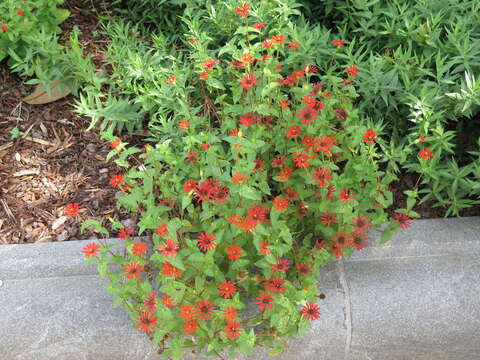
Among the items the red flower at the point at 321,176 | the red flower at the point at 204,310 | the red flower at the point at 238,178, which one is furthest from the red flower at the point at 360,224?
the red flower at the point at 204,310

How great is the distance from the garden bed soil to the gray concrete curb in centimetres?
28

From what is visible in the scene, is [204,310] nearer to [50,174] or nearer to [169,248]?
[169,248]

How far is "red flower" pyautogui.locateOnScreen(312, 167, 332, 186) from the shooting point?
1.79 metres

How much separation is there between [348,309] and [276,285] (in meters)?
0.43

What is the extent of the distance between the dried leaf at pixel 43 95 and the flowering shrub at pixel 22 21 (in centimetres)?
22

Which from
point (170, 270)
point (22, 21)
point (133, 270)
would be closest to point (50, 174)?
point (22, 21)

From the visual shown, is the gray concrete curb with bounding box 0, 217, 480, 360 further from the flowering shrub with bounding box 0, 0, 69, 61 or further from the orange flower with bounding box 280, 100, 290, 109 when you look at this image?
the flowering shrub with bounding box 0, 0, 69, 61

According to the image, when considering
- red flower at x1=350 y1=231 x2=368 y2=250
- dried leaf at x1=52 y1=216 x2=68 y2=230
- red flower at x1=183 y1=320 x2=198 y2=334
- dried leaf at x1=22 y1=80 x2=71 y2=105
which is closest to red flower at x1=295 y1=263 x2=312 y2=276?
red flower at x1=350 y1=231 x2=368 y2=250

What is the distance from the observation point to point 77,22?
3186 mm

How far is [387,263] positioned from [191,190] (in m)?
0.94

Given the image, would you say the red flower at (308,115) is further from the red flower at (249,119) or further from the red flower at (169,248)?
the red flower at (169,248)

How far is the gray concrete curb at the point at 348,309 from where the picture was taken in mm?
1885

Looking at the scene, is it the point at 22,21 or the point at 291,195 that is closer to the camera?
the point at 291,195

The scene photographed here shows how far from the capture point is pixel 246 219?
67.7 inches
